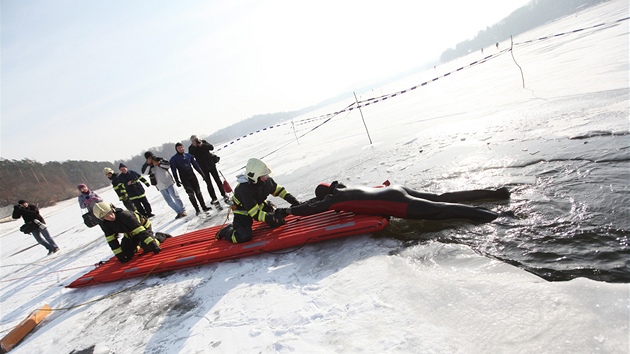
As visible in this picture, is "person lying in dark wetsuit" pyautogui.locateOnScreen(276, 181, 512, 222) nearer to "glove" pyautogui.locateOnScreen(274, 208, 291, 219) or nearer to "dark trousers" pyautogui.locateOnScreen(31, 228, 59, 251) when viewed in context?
"glove" pyautogui.locateOnScreen(274, 208, 291, 219)

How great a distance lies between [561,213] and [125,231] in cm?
631

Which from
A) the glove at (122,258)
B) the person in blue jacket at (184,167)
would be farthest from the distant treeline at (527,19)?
the glove at (122,258)

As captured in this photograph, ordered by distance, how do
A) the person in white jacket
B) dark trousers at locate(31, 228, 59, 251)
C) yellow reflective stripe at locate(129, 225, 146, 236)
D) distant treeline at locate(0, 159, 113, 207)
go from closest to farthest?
yellow reflective stripe at locate(129, 225, 146, 236), the person in white jacket, dark trousers at locate(31, 228, 59, 251), distant treeline at locate(0, 159, 113, 207)

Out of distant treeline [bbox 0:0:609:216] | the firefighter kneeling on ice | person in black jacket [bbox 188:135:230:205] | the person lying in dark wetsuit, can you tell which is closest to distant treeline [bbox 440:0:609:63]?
distant treeline [bbox 0:0:609:216]

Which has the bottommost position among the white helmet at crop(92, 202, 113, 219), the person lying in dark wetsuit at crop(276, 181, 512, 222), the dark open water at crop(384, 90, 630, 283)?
the dark open water at crop(384, 90, 630, 283)

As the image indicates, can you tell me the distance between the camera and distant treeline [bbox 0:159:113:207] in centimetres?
3825

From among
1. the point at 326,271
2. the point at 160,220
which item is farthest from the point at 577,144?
the point at 160,220

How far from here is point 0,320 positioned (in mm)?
5125

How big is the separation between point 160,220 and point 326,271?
712 centimetres

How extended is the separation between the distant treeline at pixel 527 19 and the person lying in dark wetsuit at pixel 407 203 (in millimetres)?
145564

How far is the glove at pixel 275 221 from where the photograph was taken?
186 inches

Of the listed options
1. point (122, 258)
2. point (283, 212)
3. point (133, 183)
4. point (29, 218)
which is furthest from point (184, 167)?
point (29, 218)

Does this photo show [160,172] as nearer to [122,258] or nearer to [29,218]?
[122,258]

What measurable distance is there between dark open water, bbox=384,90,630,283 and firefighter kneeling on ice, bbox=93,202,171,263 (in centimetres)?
420
